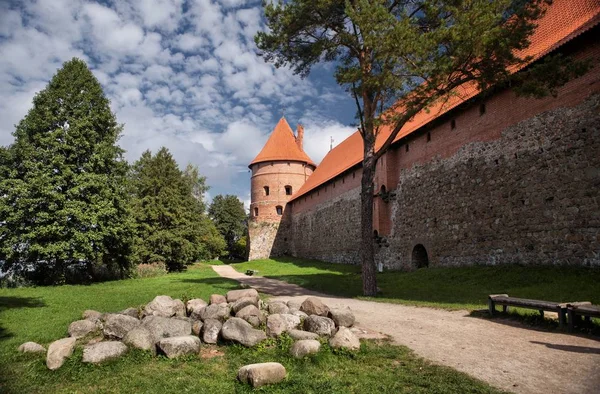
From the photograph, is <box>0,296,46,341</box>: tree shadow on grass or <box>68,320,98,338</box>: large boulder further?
<box>0,296,46,341</box>: tree shadow on grass

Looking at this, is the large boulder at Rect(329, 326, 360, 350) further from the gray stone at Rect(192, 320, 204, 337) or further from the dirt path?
the gray stone at Rect(192, 320, 204, 337)

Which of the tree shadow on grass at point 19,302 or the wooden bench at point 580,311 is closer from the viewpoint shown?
the wooden bench at point 580,311

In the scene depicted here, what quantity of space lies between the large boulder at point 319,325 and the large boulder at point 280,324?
206 millimetres

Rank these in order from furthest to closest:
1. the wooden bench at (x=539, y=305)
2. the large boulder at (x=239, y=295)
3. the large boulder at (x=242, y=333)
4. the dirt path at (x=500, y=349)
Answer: the large boulder at (x=239, y=295) < the wooden bench at (x=539, y=305) < the large boulder at (x=242, y=333) < the dirt path at (x=500, y=349)

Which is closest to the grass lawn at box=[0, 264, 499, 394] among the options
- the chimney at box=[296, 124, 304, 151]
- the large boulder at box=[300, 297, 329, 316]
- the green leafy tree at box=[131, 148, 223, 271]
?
the large boulder at box=[300, 297, 329, 316]

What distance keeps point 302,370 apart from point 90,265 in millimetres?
16991

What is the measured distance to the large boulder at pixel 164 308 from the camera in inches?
303

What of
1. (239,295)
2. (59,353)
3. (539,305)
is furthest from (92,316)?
(539,305)

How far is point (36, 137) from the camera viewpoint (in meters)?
16.3

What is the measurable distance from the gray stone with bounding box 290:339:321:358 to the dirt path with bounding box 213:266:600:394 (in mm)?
1370

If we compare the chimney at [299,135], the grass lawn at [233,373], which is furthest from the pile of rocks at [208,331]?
the chimney at [299,135]

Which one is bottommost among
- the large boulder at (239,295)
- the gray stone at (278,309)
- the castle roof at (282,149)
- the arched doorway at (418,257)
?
the gray stone at (278,309)

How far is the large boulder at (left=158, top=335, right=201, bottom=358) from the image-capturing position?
5.45m

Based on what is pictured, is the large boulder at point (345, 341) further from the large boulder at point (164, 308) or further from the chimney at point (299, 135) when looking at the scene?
the chimney at point (299, 135)
